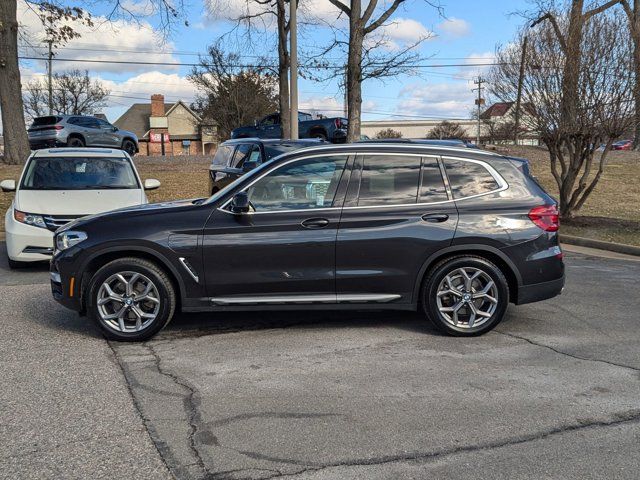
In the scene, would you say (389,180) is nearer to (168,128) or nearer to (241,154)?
(241,154)

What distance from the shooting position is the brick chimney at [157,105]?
2916 inches

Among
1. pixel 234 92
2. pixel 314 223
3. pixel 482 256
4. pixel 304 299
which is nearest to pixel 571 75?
pixel 482 256

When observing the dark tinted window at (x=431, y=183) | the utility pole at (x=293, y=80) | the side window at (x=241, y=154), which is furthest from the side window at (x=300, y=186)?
the utility pole at (x=293, y=80)

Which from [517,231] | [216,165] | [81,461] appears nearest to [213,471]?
[81,461]

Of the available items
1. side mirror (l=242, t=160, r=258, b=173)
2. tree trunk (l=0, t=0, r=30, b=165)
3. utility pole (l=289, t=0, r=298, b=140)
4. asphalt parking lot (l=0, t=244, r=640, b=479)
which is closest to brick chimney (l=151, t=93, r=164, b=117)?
tree trunk (l=0, t=0, r=30, b=165)

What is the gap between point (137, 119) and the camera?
253ft

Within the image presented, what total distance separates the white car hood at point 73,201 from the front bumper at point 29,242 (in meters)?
0.27

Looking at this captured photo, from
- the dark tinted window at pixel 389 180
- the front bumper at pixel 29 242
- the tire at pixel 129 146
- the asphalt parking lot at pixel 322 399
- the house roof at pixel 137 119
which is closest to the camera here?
the asphalt parking lot at pixel 322 399

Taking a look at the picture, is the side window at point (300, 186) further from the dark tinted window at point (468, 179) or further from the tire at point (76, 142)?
the tire at point (76, 142)

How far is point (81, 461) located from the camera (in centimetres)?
342

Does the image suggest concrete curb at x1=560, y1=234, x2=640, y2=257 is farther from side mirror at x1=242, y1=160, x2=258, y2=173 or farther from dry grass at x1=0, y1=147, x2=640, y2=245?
side mirror at x1=242, y1=160, x2=258, y2=173

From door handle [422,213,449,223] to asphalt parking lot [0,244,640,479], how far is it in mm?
1061

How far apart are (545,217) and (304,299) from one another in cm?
232

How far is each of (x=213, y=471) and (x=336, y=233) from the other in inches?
108
